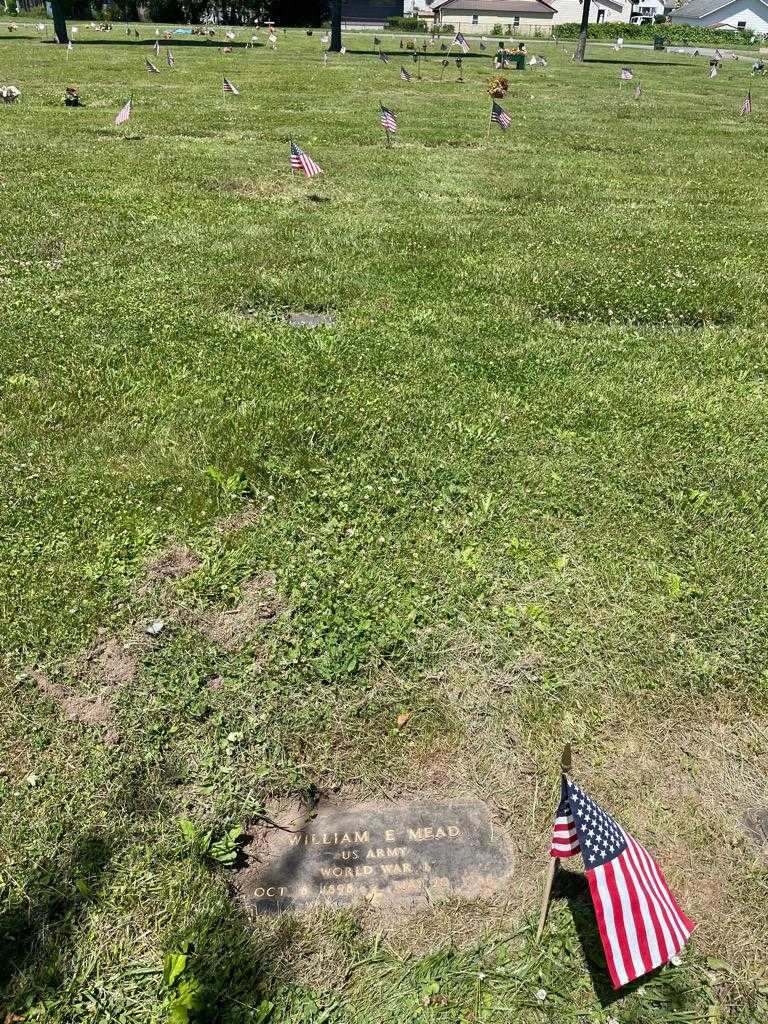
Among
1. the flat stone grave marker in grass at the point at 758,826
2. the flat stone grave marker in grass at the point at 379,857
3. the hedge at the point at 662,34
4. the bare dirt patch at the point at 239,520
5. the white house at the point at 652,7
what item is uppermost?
the white house at the point at 652,7

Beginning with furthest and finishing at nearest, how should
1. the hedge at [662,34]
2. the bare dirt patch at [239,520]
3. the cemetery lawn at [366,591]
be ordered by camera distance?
1. the hedge at [662,34]
2. the bare dirt patch at [239,520]
3. the cemetery lawn at [366,591]

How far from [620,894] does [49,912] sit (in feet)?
7.42

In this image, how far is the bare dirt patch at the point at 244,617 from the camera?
4.12 metres

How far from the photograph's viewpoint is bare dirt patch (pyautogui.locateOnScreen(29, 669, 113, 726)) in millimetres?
3688

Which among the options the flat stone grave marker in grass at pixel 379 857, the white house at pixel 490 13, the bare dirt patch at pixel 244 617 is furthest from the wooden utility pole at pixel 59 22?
the white house at pixel 490 13

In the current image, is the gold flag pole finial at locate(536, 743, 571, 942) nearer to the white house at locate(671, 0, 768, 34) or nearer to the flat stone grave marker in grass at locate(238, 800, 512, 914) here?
the flat stone grave marker in grass at locate(238, 800, 512, 914)

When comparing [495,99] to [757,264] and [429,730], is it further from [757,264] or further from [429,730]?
[429,730]

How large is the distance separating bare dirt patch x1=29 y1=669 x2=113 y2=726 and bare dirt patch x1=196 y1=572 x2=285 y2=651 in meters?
0.67

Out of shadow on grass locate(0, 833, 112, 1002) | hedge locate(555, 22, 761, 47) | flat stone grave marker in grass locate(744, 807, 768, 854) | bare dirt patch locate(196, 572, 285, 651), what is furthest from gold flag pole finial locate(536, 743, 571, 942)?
hedge locate(555, 22, 761, 47)

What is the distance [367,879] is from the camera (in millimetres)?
3141

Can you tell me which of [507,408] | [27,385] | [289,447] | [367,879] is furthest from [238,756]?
[27,385]

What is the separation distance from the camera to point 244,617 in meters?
4.24

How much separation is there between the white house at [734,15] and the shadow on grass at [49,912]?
3773 inches

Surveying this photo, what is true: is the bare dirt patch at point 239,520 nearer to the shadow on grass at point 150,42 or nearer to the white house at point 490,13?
the shadow on grass at point 150,42
